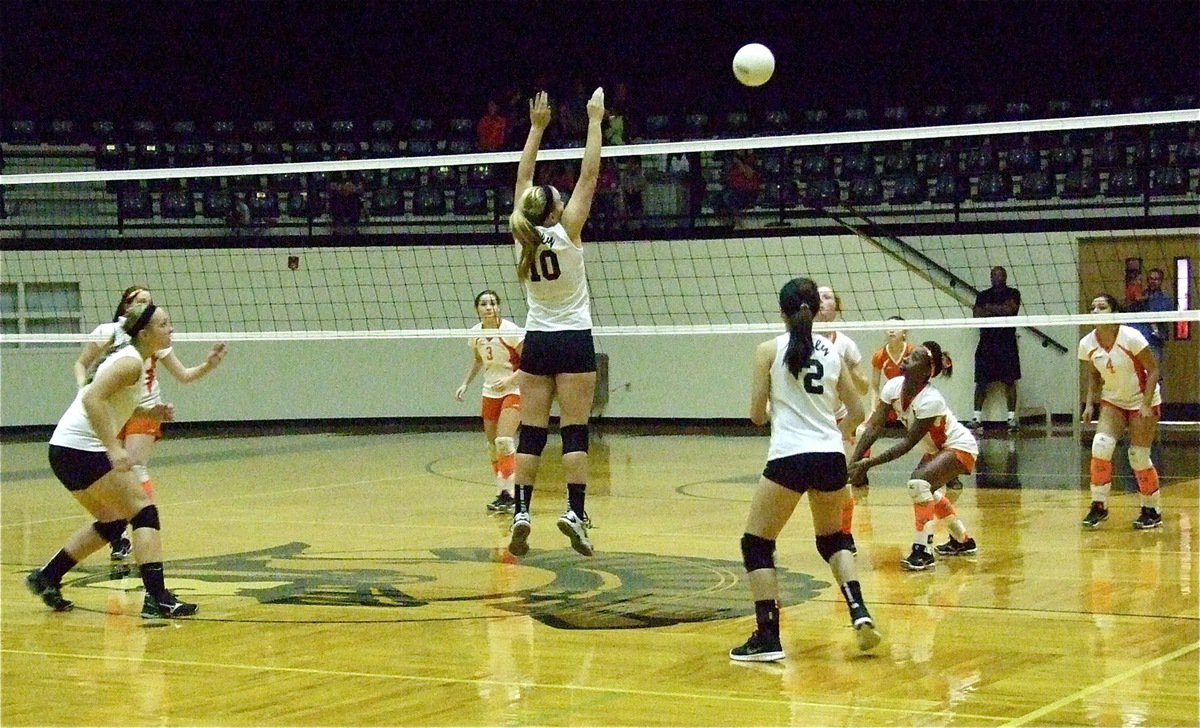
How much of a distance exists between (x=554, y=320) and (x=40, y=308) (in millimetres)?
16659

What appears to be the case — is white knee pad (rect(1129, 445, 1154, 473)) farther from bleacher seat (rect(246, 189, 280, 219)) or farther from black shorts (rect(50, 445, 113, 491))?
bleacher seat (rect(246, 189, 280, 219))

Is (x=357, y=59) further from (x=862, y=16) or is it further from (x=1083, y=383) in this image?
(x=1083, y=383)

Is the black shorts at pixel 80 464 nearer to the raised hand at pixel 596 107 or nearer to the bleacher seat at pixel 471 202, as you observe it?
the raised hand at pixel 596 107

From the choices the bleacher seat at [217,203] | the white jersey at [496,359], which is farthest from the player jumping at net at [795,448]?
the bleacher seat at [217,203]

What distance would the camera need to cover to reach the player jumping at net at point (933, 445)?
33.8ft

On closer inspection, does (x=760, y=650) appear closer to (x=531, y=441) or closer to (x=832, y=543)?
(x=832, y=543)

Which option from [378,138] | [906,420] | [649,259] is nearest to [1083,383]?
[649,259]

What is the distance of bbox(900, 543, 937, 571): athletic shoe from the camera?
10.2 meters

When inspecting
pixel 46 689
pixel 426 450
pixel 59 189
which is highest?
pixel 59 189

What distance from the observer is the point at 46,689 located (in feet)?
22.4

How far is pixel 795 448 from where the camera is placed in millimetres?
7113

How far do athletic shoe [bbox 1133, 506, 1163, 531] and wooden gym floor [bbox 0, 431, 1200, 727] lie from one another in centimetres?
19

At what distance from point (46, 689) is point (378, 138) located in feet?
62.1

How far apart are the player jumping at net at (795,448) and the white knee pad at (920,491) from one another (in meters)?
3.22
